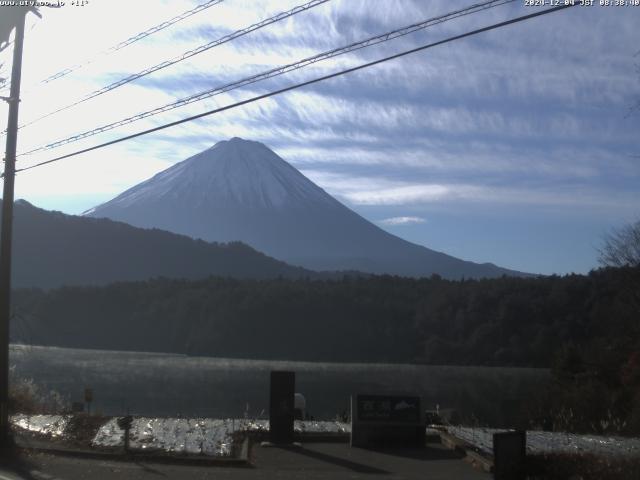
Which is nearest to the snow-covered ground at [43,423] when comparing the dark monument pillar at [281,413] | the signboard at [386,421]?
the dark monument pillar at [281,413]

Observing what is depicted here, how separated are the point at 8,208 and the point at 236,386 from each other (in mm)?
12955

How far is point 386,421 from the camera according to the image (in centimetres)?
1466

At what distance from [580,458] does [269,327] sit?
41354mm

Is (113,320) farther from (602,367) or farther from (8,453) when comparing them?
(8,453)

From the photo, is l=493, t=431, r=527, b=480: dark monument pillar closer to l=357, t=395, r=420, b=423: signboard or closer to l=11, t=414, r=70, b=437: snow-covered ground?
l=357, t=395, r=420, b=423: signboard

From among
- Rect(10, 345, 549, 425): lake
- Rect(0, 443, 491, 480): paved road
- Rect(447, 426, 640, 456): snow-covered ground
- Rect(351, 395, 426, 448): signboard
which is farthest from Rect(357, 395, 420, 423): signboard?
Rect(10, 345, 549, 425): lake

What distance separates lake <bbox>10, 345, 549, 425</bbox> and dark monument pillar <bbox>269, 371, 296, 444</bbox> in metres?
6.46

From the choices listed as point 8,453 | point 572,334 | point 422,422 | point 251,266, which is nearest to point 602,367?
point 572,334

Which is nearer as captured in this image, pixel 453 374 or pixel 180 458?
pixel 180 458

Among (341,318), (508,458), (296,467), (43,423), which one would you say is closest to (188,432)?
(43,423)

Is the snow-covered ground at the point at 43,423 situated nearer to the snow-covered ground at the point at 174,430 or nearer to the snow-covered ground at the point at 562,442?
the snow-covered ground at the point at 174,430

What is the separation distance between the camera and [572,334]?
42.2 meters

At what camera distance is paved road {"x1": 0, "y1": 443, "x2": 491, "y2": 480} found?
39.0ft

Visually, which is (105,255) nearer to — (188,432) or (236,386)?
(236,386)
